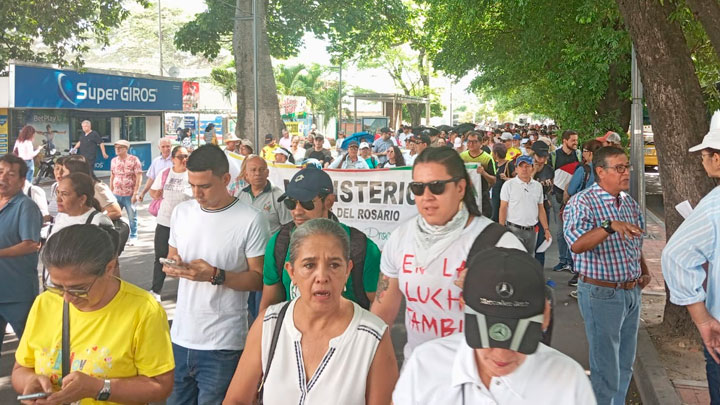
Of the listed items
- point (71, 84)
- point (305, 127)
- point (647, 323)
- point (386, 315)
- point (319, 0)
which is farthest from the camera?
point (305, 127)

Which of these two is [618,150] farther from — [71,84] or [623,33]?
[71,84]

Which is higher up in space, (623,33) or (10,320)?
(623,33)

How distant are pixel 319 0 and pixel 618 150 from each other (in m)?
24.7

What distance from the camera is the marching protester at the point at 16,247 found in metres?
5.61

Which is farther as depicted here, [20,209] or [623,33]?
[623,33]

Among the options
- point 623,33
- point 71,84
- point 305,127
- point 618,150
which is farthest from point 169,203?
point 305,127

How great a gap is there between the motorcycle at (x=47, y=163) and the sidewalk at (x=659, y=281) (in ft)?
53.8

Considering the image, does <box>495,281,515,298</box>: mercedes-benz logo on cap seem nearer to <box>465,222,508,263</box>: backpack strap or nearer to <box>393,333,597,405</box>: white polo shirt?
<box>393,333,597,405</box>: white polo shirt

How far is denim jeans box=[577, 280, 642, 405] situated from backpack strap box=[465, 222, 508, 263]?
5.29 feet

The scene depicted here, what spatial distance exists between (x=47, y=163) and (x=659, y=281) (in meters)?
19.3

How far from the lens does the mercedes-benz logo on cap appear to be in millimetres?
2113

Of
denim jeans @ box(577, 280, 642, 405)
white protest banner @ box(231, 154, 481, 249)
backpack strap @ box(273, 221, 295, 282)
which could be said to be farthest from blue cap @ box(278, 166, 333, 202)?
white protest banner @ box(231, 154, 481, 249)

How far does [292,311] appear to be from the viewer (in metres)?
3.08

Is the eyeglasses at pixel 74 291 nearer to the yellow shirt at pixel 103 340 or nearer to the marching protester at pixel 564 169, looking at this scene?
the yellow shirt at pixel 103 340
